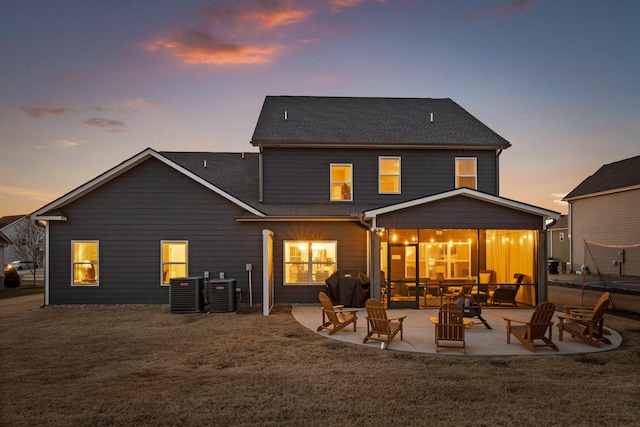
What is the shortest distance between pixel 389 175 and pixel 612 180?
21.3m

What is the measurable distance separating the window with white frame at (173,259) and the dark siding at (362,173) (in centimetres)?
358

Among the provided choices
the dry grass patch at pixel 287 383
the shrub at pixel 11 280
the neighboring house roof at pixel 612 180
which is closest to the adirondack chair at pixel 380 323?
the dry grass patch at pixel 287 383

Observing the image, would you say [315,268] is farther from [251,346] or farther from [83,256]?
[83,256]

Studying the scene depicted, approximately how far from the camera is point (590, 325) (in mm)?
8992

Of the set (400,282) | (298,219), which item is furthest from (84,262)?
(400,282)

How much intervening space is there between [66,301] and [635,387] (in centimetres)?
1590

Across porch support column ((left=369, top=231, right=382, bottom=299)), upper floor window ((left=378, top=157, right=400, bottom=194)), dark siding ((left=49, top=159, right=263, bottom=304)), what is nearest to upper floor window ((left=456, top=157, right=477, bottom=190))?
upper floor window ((left=378, top=157, right=400, bottom=194))

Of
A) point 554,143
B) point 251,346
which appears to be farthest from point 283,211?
point 554,143

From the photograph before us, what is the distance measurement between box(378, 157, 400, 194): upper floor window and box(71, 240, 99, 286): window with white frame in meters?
10.7

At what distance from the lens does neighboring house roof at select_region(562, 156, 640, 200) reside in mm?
27348

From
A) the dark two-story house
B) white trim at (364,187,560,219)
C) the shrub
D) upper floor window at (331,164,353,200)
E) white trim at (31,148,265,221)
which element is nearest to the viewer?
white trim at (364,187,560,219)

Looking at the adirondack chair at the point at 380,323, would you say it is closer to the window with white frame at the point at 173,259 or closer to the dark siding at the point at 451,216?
the dark siding at the point at 451,216

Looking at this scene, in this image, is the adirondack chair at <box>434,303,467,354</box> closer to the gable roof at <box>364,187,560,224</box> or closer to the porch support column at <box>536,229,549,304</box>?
the gable roof at <box>364,187,560,224</box>

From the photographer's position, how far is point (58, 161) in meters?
20.0
